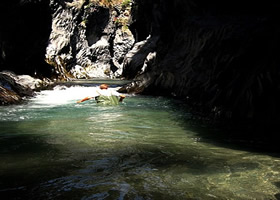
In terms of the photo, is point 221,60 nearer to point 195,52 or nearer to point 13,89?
point 195,52

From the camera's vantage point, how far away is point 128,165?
4219 millimetres

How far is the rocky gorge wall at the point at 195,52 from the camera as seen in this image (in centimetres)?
778

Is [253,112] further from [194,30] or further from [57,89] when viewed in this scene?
[57,89]

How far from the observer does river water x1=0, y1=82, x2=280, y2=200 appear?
10.5 feet

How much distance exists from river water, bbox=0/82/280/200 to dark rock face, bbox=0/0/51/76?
1746 centimetres

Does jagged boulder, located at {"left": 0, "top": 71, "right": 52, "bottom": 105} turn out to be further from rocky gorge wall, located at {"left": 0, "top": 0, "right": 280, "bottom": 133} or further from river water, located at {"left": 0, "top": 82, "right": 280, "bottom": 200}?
river water, located at {"left": 0, "top": 82, "right": 280, "bottom": 200}

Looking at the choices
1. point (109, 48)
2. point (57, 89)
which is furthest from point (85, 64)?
point (57, 89)

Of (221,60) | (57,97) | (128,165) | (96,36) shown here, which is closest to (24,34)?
(57,97)

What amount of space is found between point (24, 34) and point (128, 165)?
24128 mm

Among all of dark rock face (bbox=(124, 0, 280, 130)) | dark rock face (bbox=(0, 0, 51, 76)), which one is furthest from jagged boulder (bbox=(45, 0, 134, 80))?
dark rock face (bbox=(124, 0, 280, 130))

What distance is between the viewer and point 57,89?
858 inches

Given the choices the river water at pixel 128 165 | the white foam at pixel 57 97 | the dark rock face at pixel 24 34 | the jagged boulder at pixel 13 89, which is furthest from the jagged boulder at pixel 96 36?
the river water at pixel 128 165

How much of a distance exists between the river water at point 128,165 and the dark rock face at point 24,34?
687 inches

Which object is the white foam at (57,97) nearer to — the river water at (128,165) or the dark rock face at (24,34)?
the dark rock face at (24,34)
